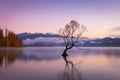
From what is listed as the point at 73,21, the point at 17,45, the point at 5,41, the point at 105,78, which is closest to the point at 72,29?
the point at 73,21

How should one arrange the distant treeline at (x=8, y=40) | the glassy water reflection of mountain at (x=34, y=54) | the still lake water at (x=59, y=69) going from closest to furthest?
the still lake water at (x=59, y=69), the glassy water reflection of mountain at (x=34, y=54), the distant treeline at (x=8, y=40)

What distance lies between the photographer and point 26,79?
1477 cm

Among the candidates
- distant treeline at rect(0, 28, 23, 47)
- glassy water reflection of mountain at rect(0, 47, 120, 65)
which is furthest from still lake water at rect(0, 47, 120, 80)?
distant treeline at rect(0, 28, 23, 47)

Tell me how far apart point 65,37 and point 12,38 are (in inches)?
3875

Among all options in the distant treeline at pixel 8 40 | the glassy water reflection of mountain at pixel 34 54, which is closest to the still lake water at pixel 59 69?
the glassy water reflection of mountain at pixel 34 54

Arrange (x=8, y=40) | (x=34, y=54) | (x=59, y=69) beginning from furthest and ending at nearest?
(x=8, y=40), (x=34, y=54), (x=59, y=69)

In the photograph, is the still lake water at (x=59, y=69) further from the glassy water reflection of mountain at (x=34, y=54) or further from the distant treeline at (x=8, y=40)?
the distant treeline at (x=8, y=40)

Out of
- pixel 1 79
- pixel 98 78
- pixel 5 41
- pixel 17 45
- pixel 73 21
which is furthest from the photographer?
pixel 17 45

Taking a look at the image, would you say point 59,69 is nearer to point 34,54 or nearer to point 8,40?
point 34,54

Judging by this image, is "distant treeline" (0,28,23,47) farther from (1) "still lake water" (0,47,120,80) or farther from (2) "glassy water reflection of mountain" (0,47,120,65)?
(1) "still lake water" (0,47,120,80)

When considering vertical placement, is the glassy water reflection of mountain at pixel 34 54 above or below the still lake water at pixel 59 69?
below

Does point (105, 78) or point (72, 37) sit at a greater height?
point (72, 37)

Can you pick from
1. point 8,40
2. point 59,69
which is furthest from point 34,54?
point 8,40

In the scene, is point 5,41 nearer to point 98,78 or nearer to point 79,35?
point 79,35
